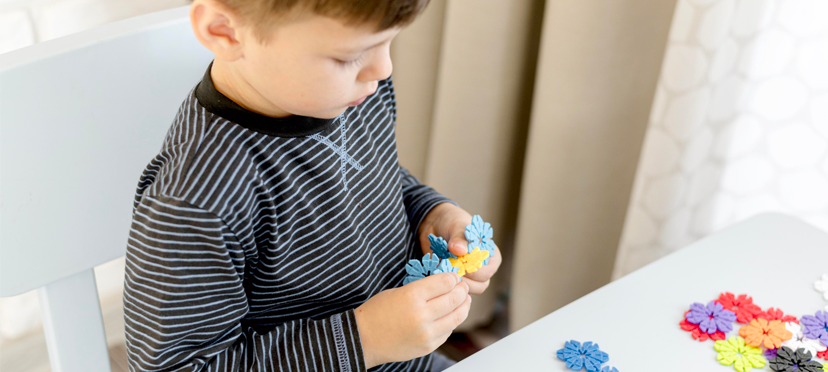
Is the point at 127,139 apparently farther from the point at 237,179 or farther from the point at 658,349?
the point at 658,349

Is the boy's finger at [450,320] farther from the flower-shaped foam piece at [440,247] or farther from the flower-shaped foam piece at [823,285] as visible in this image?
the flower-shaped foam piece at [823,285]

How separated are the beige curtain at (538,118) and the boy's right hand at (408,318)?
1.75 ft

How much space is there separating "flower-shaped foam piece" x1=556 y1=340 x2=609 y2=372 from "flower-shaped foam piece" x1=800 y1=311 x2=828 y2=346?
19cm

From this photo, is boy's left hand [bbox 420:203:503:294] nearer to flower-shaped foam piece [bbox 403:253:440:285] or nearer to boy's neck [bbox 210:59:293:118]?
flower-shaped foam piece [bbox 403:253:440:285]

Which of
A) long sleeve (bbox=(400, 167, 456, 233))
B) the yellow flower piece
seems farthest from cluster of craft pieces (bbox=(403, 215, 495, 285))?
long sleeve (bbox=(400, 167, 456, 233))

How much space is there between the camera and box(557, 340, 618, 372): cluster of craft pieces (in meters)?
0.55

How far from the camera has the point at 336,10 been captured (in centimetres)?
45

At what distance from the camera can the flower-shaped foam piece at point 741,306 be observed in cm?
61

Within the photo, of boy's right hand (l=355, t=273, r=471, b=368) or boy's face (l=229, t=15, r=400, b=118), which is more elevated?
boy's face (l=229, t=15, r=400, b=118)

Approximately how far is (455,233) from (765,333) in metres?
0.31

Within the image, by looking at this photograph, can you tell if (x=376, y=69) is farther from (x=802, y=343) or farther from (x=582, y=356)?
(x=802, y=343)

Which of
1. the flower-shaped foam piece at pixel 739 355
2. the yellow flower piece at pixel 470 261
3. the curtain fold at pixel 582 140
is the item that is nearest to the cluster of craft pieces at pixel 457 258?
the yellow flower piece at pixel 470 261

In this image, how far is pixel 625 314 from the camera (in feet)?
2.01

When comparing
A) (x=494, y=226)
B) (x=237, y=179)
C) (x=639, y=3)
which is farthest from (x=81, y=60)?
(x=494, y=226)
